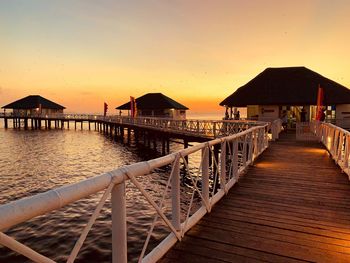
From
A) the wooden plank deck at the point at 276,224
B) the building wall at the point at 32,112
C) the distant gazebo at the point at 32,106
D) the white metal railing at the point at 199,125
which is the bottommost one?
the wooden plank deck at the point at 276,224

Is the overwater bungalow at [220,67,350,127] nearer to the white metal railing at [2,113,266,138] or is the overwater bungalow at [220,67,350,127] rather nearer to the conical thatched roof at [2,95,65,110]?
the white metal railing at [2,113,266,138]

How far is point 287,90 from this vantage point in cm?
2658

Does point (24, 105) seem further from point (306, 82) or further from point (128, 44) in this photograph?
point (306, 82)

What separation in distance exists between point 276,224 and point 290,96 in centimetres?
2383

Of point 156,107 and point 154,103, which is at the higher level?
point 154,103

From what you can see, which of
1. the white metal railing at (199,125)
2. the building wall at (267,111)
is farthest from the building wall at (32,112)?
the building wall at (267,111)

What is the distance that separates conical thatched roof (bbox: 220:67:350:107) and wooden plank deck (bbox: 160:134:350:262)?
19445mm

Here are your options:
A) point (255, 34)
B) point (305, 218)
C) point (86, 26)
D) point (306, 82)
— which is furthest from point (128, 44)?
point (305, 218)

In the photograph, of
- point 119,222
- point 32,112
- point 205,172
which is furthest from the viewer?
point 32,112

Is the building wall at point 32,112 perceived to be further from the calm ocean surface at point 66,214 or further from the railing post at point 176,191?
the railing post at point 176,191

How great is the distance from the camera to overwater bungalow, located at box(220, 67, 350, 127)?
25.1m

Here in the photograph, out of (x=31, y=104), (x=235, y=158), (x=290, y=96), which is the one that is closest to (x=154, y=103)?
(x=290, y=96)

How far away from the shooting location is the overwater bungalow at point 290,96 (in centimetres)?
2515

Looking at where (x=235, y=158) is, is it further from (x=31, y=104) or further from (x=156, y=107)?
(x=31, y=104)
